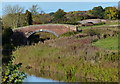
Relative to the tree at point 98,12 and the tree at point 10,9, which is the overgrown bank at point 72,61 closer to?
the tree at point 10,9

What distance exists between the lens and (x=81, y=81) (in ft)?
68.9

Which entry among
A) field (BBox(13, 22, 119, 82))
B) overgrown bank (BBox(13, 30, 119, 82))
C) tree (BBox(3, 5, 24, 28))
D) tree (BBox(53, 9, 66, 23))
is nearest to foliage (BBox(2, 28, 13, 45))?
tree (BBox(3, 5, 24, 28))

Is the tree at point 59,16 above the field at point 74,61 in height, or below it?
above

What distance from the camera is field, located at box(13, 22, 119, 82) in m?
20.7

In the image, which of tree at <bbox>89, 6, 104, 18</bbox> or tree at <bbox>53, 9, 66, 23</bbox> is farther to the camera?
tree at <bbox>89, 6, 104, 18</bbox>

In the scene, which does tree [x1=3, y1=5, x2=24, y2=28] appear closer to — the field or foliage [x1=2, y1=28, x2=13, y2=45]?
foliage [x1=2, y1=28, x2=13, y2=45]

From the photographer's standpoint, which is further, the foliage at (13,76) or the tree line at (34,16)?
the tree line at (34,16)

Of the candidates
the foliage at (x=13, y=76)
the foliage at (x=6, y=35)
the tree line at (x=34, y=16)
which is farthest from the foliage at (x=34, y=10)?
the foliage at (x=13, y=76)

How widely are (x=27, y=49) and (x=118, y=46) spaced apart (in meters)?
8.94

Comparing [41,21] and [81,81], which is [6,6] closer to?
[41,21]

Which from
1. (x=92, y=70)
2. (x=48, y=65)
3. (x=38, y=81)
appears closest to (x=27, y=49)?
(x=48, y=65)

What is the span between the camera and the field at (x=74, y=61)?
20.7 m

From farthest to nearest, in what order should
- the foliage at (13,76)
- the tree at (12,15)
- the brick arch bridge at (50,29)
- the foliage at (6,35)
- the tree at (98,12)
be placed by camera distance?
the tree at (98,12)
the tree at (12,15)
the brick arch bridge at (50,29)
the foliage at (6,35)
the foliage at (13,76)

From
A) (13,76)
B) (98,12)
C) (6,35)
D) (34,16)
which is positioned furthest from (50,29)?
(13,76)
